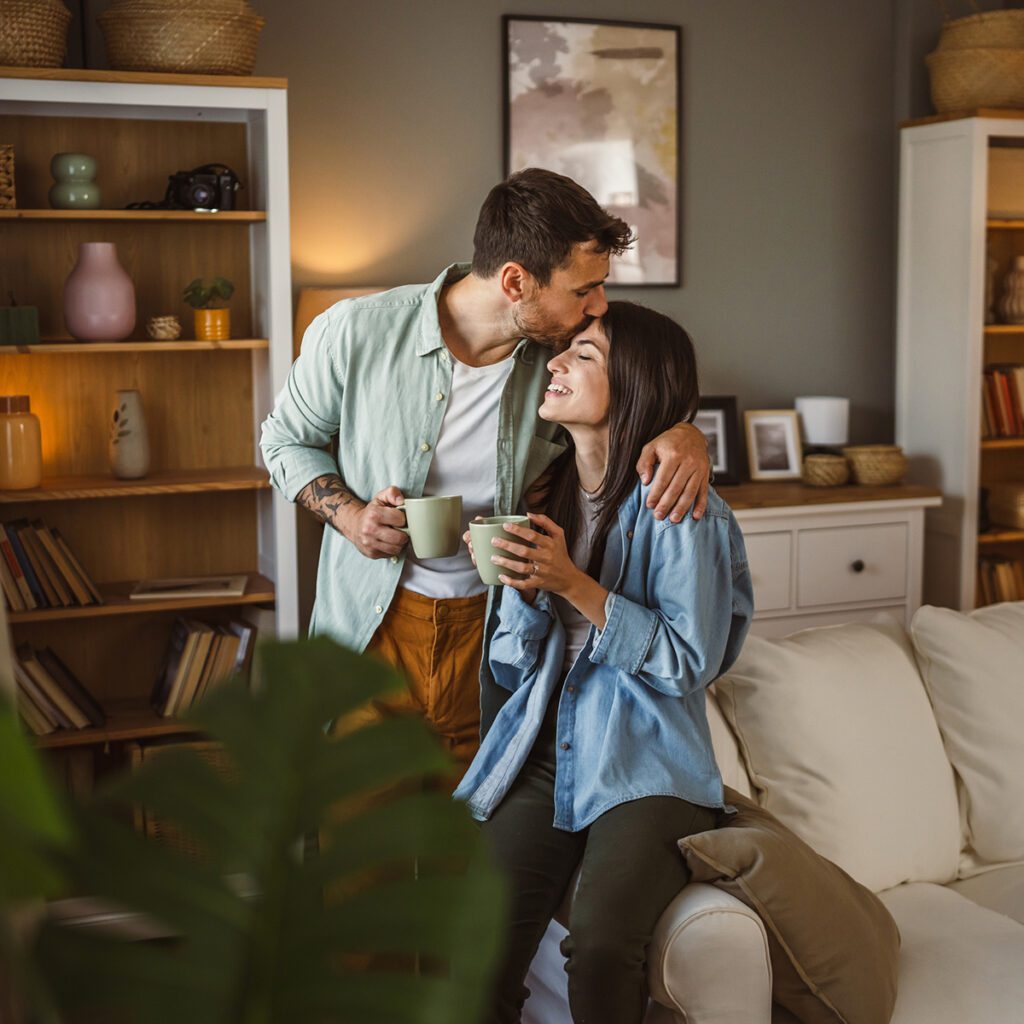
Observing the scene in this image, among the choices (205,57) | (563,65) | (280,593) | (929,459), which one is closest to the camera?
(205,57)

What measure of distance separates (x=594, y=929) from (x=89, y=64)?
2.73 meters

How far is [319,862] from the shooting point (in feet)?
1.11

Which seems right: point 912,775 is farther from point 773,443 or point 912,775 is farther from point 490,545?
point 773,443

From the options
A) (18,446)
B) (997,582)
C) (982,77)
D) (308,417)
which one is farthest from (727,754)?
(982,77)

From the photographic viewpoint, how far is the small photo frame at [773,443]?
4102 mm

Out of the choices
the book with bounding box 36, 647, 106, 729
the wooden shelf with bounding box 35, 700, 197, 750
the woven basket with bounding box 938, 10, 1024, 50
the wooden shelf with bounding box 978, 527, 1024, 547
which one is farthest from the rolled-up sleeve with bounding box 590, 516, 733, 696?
the woven basket with bounding box 938, 10, 1024, 50

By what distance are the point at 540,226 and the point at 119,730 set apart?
188 centimetres

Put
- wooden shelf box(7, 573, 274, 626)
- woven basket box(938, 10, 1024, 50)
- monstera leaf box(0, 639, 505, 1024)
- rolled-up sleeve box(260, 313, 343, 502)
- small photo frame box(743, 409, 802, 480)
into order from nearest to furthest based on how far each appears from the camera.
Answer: monstera leaf box(0, 639, 505, 1024), rolled-up sleeve box(260, 313, 343, 502), wooden shelf box(7, 573, 274, 626), woven basket box(938, 10, 1024, 50), small photo frame box(743, 409, 802, 480)

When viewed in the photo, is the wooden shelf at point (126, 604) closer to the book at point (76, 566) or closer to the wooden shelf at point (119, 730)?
the book at point (76, 566)

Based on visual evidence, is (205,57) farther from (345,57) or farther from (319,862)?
(319,862)

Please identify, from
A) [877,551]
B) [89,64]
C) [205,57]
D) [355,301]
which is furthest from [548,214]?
[877,551]

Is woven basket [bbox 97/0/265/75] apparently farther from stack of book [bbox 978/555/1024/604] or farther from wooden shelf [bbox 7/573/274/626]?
stack of book [bbox 978/555/1024/604]

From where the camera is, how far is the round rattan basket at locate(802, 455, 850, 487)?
155 inches

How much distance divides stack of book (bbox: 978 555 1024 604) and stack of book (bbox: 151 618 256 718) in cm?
250
